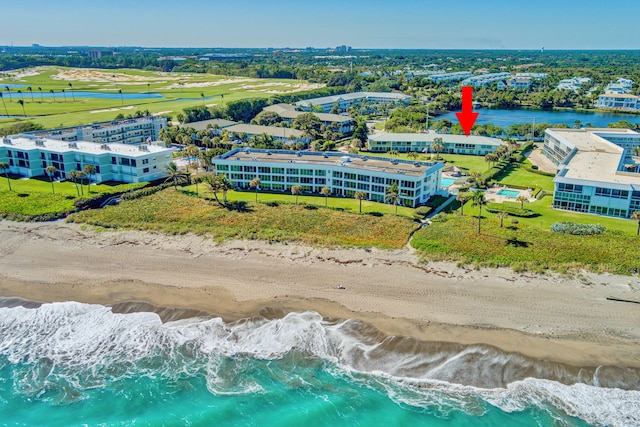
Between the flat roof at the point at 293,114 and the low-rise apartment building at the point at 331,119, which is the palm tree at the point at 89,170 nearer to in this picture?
the low-rise apartment building at the point at 331,119

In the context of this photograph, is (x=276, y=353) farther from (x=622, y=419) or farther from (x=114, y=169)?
(x=114, y=169)

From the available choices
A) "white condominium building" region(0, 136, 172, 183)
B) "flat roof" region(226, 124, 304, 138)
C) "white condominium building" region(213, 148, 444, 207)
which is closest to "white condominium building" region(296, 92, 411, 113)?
"flat roof" region(226, 124, 304, 138)

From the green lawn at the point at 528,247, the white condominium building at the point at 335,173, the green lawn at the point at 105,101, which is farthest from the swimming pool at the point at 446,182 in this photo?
the green lawn at the point at 105,101

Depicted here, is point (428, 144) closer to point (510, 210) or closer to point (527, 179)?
point (527, 179)

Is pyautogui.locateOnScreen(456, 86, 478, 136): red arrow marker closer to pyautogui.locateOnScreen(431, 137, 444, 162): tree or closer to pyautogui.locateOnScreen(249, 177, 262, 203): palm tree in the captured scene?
pyautogui.locateOnScreen(249, 177, 262, 203): palm tree

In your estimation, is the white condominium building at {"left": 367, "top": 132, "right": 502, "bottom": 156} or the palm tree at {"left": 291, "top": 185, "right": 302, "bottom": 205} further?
the white condominium building at {"left": 367, "top": 132, "right": 502, "bottom": 156}
